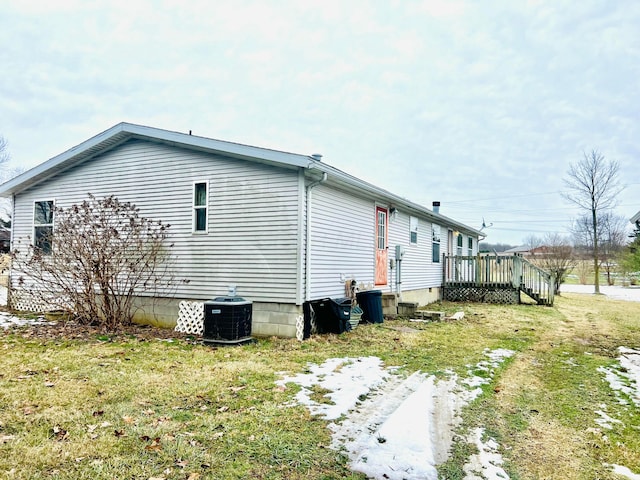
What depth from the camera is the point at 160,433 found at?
361 centimetres

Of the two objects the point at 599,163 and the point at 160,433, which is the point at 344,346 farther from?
the point at 599,163

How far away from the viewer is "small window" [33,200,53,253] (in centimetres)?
1112

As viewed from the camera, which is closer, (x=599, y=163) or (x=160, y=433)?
(x=160, y=433)

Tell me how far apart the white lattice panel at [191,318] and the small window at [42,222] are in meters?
4.74

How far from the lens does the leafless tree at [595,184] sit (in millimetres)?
24594

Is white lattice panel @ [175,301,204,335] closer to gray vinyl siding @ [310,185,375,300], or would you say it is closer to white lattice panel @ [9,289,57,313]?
gray vinyl siding @ [310,185,375,300]

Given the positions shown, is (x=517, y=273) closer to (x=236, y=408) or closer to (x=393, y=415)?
(x=393, y=415)

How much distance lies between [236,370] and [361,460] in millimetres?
2849

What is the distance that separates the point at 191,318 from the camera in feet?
29.1

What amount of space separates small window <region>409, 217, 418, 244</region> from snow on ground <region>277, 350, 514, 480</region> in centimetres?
790

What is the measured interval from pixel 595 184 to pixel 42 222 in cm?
2682

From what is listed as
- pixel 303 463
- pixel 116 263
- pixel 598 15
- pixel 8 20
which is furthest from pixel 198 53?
pixel 303 463

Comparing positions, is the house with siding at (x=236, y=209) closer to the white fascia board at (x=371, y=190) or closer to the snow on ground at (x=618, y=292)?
the white fascia board at (x=371, y=190)

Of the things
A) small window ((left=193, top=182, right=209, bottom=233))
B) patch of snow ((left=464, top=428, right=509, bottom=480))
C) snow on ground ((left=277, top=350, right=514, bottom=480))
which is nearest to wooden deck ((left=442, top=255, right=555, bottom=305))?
snow on ground ((left=277, top=350, right=514, bottom=480))
